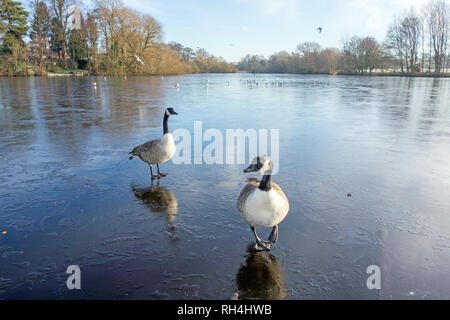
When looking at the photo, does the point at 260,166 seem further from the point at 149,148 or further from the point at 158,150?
the point at 149,148

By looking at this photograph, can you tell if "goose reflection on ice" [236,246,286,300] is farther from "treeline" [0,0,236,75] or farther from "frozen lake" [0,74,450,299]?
"treeline" [0,0,236,75]

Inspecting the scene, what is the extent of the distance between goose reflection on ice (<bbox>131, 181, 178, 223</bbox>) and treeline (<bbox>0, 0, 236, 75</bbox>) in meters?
55.8

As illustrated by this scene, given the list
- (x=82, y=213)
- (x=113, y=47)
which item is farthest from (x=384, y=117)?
(x=113, y=47)

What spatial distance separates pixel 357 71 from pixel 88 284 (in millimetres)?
94607

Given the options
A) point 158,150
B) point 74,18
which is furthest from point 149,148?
point 74,18

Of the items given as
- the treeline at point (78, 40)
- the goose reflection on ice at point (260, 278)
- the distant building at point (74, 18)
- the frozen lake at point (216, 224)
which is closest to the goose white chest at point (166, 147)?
the frozen lake at point (216, 224)

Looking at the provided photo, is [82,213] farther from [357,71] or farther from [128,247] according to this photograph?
[357,71]

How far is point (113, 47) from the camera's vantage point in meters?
61.9

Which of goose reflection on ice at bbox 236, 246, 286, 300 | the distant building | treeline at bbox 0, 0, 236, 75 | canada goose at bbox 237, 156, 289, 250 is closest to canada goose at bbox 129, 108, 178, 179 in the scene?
canada goose at bbox 237, 156, 289, 250

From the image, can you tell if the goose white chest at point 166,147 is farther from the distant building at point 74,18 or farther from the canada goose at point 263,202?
the distant building at point 74,18

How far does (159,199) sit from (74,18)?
225 ft

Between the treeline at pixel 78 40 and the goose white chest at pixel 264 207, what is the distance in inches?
2310

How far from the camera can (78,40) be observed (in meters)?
63.4
